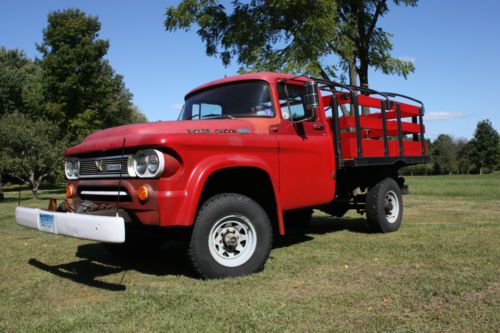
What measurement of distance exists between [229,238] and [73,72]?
31.9m

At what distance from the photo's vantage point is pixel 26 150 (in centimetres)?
2242

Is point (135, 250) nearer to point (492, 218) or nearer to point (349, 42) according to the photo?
point (492, 218)

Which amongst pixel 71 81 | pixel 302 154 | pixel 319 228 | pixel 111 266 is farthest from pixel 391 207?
pixel 71 81

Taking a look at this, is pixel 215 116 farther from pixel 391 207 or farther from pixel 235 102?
pixel 391 207

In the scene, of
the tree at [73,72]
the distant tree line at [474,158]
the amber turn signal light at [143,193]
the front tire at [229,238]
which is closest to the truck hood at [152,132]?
the amber turn signal light at [143,193]

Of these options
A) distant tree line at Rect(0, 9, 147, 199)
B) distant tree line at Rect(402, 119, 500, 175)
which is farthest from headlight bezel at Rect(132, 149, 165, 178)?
distant tree line at Rect(402, 119, 500, 175)

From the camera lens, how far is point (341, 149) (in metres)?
6.49

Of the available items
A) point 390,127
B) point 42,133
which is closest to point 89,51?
point 42,133

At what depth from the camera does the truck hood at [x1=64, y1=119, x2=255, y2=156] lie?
4.21 metres

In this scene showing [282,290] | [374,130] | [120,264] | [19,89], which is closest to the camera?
[282,290]

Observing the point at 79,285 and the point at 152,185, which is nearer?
the point at 152,185

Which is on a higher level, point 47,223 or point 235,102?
point 235,102

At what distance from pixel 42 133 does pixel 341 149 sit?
20349mm

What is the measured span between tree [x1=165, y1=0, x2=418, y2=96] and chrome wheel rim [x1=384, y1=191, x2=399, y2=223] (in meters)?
4.50
